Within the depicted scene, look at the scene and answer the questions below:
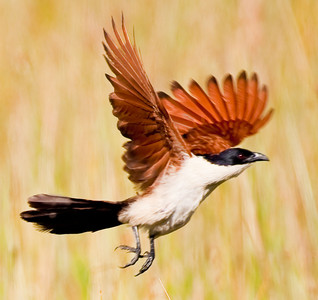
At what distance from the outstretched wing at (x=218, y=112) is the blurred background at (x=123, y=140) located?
63 cm

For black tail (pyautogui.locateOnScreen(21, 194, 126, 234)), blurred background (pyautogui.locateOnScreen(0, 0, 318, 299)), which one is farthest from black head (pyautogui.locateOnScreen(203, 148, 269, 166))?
blurred background (pyautogui.locateOnScreen(0, 0, 318, 299))

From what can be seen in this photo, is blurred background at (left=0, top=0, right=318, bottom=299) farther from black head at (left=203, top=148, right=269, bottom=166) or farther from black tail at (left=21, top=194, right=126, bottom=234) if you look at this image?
black head at (left=203, top=148, right=269, bottom=166)

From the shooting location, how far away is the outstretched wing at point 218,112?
15.3 ft

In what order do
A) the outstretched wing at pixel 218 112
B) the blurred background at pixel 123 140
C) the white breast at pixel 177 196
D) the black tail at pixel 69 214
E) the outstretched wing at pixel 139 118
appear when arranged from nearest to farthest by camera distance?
the outstretched wing at pixel 139 118, the white breast at pixel 177 196, the black tail at pixel 69 214, the outstretched wing at pixel 218 112, the blurred background at pixel 123 140

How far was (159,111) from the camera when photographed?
4.11 metres

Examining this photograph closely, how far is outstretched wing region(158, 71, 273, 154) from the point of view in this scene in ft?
15.3

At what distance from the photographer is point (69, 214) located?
4.37 metres

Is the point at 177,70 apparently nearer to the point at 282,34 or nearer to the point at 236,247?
the point at 282,34

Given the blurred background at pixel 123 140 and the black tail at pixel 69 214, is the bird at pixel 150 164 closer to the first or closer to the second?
the black tail at pixel 69 214


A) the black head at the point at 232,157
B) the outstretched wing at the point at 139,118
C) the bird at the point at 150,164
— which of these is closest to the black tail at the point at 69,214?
the bird at the point at 150,164

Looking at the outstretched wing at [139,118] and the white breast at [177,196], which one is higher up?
the outstretched wing at [139,118]

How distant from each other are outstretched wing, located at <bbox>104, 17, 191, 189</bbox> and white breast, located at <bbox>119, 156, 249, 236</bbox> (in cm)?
7

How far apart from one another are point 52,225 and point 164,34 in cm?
279

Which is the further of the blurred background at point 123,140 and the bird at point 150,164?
the blurred background at point 123,140
